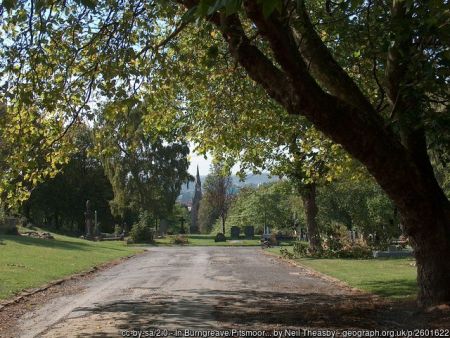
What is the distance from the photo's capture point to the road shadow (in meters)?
8.68

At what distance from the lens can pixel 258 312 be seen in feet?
33.3

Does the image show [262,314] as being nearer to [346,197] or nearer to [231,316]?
[231,316]

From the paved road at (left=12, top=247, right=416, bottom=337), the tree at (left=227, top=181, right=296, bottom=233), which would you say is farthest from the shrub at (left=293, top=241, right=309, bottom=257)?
the tree at (left=227, top=181, right=296, bottom=233)

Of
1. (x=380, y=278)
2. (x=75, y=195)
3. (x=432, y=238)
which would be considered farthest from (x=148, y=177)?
(x=432, y=238)

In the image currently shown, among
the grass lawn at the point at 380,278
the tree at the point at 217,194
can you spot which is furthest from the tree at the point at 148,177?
the grass lawn at the point at 380,278

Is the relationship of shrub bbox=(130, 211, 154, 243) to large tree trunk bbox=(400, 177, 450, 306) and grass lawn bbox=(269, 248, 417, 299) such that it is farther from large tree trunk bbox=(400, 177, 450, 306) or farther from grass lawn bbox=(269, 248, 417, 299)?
large tree trunk bbox=(400, 177, 450, 306)

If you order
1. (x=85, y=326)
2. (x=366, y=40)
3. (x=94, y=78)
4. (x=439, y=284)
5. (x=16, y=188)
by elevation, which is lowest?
(x=85, y=326)

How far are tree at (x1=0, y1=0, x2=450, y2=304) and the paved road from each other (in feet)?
7.00

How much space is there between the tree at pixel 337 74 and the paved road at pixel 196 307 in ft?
7.00

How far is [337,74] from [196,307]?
5.20 metres

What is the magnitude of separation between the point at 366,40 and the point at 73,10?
20.1 feet

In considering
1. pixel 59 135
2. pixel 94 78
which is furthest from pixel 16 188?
pixel 94 78

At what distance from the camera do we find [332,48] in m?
13.6

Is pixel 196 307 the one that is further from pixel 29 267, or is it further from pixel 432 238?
pixel 29 267
